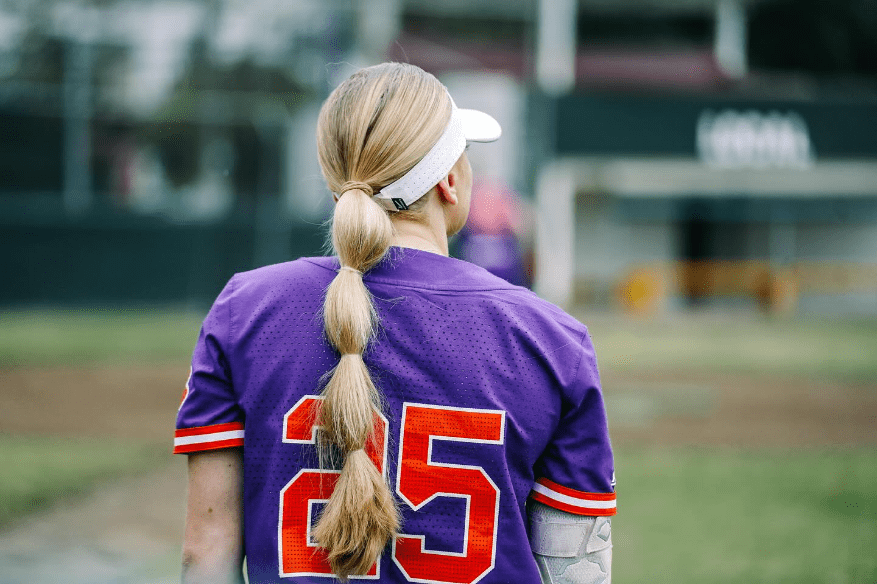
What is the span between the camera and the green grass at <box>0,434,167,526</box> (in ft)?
17.6

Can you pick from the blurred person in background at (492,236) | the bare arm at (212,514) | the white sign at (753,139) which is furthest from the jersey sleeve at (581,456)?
the white sign at (753,139)

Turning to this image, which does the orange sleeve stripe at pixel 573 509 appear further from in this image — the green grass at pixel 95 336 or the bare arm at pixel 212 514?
the green grass at pixel 95 336

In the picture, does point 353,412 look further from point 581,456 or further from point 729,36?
point 729,36

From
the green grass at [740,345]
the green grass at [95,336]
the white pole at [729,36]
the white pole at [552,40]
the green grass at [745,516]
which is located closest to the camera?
the green grass at [745,516]

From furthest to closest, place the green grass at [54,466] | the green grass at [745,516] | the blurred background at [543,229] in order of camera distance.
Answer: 1. the blurred background at [543,229]
2. the green grass at [54,466]
3. the green grass at [745,516]

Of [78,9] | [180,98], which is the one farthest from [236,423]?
[78,9]

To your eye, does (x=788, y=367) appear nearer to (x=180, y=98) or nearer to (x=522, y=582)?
(x=522, y=582)

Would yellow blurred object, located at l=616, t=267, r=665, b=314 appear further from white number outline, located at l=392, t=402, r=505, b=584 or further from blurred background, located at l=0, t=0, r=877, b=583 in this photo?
white number outline, located at l=392, t=402, r=505, b=584

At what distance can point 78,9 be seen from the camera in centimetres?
1878

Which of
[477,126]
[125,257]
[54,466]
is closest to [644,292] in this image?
[125,257]

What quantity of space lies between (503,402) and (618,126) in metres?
21.7

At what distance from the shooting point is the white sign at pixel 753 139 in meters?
22.5

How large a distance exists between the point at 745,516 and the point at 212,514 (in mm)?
4417

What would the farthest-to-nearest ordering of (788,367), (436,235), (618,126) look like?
(618,126) → (788,367) → (436,235)
